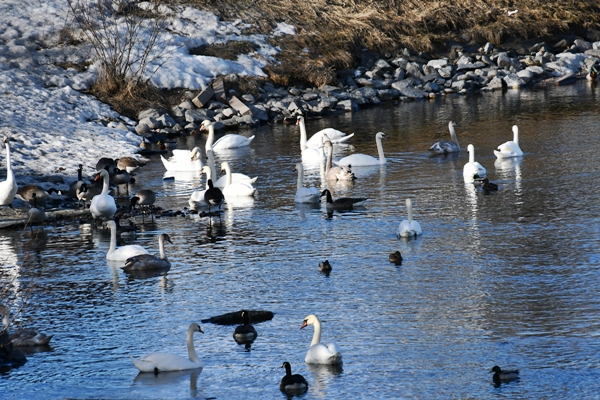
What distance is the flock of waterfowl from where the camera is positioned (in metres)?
9.41

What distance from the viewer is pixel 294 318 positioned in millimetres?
10820

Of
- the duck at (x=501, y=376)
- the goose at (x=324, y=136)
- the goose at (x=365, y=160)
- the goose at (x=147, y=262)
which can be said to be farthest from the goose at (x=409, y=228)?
the goose at (x=324, y=136)

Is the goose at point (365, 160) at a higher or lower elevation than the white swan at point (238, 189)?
higher

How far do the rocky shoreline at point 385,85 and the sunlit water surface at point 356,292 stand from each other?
11.8 m

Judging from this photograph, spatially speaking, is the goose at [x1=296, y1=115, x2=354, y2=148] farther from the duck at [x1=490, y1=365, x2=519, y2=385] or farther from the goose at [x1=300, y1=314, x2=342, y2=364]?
the duck at [x1=490, y1=365, x2=519, y2=385]

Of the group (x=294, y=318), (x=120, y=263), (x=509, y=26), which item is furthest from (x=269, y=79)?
(x=294, y=318)

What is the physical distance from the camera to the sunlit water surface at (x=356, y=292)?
9.06 metres

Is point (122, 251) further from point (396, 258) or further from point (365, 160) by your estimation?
point (365, 160)

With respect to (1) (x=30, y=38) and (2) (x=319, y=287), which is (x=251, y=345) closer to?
(2) (x=319, y=287)

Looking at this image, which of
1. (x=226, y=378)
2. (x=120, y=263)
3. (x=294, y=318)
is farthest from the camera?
(x=120, y=263)

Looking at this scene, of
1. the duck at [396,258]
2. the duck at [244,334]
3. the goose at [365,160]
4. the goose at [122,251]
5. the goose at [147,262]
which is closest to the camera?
the duck at [244,334]

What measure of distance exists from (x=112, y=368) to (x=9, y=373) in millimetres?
1101

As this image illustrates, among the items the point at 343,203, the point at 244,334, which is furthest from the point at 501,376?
the point at 343,203

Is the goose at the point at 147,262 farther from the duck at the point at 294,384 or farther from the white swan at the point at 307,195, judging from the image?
the duck at the point at 294,384
